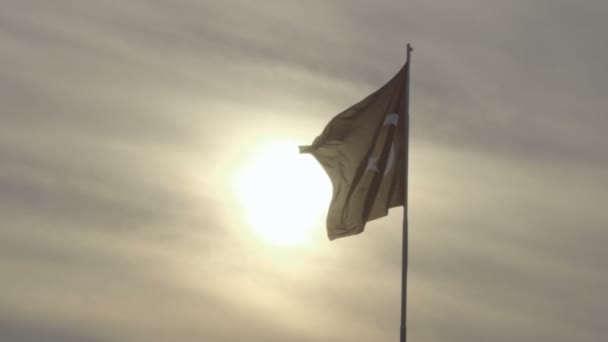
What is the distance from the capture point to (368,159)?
1836 inches

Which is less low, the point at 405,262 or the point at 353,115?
the point at 353,115

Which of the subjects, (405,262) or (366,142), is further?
(366,142)

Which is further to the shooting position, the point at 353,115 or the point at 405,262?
the point at 353,115

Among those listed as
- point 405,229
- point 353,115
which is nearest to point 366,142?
point 353,115

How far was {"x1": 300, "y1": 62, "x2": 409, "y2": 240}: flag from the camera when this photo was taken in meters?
45.7

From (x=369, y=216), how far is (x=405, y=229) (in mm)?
2873

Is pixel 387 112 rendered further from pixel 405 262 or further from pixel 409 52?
pixel 405 262

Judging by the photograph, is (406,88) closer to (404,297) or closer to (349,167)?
(349,167)

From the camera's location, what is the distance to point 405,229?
43250mm

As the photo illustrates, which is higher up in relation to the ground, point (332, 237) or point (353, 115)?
point (353, 115)

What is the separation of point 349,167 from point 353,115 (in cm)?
184

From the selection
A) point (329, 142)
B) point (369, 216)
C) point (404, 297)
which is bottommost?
point (404, 297)

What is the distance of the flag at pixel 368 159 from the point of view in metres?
45.7

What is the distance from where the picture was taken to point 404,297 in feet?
140
